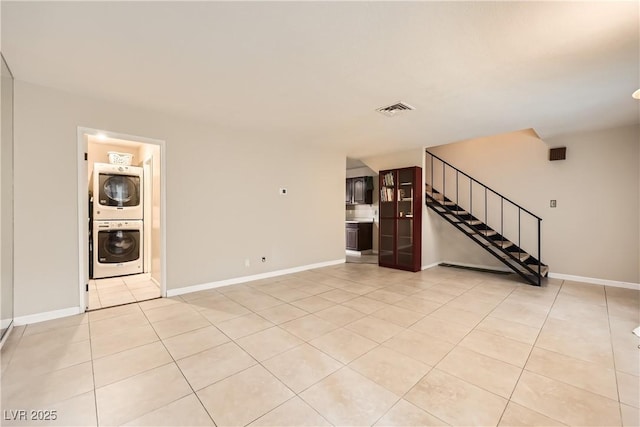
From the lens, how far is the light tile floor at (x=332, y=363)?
162 centimetres

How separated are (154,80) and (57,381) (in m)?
2.72

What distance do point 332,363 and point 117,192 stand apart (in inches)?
195

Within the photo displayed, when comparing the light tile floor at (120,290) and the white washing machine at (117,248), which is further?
the white washing machine at (117,248)

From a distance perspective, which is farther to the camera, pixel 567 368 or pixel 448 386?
pixel 567 368

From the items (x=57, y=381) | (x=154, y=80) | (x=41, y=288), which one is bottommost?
(x=57, y=381)

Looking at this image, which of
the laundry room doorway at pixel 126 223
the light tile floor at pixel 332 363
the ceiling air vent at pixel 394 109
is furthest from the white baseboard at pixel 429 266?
the laundry room doorway at pixel 126 223

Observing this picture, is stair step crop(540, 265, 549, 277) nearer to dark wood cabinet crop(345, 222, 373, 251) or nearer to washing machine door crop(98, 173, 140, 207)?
dark wood cabinet crop(345, 222, 373, 251)

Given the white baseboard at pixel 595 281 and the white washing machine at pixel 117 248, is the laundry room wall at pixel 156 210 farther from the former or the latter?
the white baseboard at pixel 595 281

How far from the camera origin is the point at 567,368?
2066 millimetres

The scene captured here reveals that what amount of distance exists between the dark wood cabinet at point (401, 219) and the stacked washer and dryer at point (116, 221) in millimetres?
4959

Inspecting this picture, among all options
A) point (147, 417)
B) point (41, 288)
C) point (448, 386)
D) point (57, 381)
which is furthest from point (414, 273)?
point (41, 288)

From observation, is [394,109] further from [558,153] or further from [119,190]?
[119,190]

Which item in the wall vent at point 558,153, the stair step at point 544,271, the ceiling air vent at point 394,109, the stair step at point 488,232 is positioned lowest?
the stair step at point 544,271

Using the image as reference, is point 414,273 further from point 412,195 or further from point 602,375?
point 602,375
